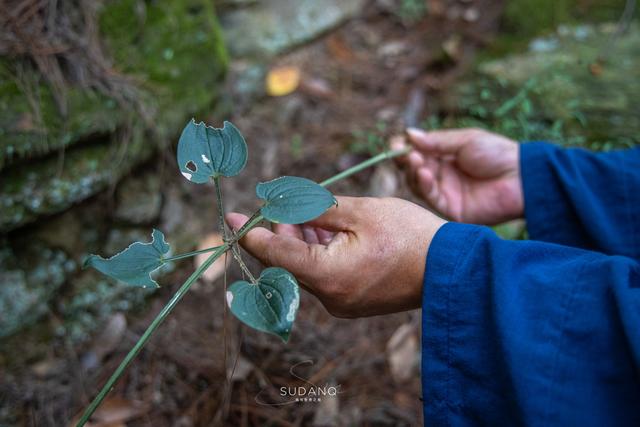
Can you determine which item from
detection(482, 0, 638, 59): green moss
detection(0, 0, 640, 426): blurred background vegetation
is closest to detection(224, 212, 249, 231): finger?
detection(0, 0, 640, 426): blurred background vegetation

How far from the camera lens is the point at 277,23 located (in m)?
2.99

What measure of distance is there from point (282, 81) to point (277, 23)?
50 centimetres

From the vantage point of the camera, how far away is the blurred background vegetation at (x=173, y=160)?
5.53ft

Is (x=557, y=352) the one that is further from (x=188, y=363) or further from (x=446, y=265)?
(x=188, y=363)

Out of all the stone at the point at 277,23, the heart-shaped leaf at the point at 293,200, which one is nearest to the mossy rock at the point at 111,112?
the stone at the point at 277,23

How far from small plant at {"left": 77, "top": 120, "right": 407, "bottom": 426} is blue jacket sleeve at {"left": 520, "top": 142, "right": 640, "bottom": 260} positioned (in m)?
0.97

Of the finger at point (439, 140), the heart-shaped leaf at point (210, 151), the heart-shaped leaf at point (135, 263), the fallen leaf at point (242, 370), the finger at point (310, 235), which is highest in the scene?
the heart-shaped leaf at point (210, 151)

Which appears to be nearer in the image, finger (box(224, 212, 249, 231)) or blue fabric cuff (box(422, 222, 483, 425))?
blue fabric cuff (box(422, 222, 483, 425))

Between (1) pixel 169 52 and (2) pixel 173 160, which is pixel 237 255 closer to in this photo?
(2) pixel 173 160

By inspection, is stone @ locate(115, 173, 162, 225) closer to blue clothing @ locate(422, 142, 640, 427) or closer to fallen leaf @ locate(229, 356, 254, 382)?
fallen leaf @ locate(229, 356, 254, 382)

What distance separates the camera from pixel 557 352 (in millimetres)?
893

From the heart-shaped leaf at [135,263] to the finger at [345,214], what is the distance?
393mm

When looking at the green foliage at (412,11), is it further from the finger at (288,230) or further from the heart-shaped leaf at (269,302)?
the heart-shaped leaf at (269,302)

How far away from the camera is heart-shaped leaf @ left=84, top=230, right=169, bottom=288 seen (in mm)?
932
